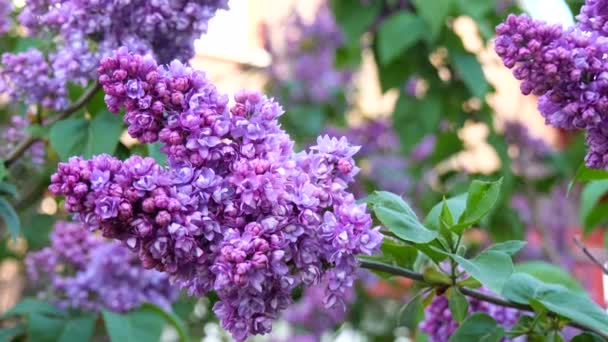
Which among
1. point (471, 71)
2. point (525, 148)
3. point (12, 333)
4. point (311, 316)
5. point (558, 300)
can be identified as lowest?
point (311, 316)

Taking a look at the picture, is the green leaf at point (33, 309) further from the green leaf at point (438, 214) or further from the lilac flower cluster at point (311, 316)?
the lilac flower cluster at point (311, 316)

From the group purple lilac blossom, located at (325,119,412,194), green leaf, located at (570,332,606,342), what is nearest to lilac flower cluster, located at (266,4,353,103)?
purple lilac blossom, located at (325,119,412,194)

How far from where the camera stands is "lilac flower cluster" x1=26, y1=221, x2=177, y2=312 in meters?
1.34

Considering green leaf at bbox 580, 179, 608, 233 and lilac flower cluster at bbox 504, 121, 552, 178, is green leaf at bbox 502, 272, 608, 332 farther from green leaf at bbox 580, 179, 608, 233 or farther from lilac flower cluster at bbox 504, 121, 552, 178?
lilac flower cluster at bbox 504, 121, 552, 178

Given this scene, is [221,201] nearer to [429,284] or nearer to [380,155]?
[429,284]

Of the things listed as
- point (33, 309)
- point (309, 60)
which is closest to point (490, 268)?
point (33, 309)

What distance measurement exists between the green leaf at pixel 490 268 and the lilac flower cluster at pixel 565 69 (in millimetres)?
108

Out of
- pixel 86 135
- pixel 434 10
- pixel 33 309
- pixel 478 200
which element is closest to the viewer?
pixel 478 200

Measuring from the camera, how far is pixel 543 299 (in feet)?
2.88

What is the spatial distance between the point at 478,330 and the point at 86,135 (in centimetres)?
51

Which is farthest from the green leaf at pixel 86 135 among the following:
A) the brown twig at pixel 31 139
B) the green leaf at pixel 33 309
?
the green leaf at pixel 33 309

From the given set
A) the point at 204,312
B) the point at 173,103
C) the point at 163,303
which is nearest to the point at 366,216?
the point at 173,103

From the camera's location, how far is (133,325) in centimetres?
129

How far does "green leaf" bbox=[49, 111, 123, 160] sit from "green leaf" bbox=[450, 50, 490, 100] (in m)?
0.89
